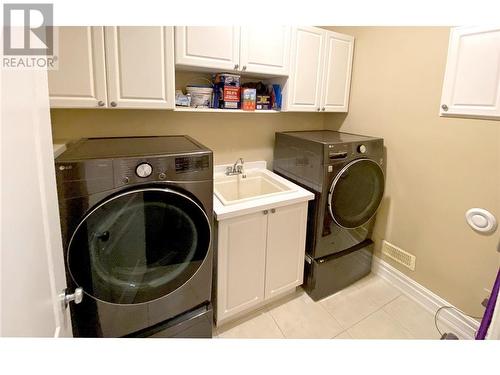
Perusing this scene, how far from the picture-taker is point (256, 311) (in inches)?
75.9

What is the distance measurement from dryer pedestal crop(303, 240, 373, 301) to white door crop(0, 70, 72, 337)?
1629mm

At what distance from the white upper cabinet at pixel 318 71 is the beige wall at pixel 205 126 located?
0.32m

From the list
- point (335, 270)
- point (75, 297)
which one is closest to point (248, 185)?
point (335, 270)

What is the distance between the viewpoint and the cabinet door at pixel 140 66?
1.39 meters

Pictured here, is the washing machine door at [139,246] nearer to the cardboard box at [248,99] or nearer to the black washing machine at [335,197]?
the black washing machine at [335,197]

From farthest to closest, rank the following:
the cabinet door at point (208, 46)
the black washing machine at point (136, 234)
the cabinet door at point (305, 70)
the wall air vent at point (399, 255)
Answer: the wall air vent at point (399, 255) → the cabinet door at point (305, 70) → the cabinet door at point (208, 46) → the black washing machine at point (136, 234)

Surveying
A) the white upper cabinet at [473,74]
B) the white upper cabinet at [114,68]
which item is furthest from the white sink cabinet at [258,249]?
the white upper cabinet at [473,74]

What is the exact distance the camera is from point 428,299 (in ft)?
6.45

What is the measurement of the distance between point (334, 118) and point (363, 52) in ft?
1.96

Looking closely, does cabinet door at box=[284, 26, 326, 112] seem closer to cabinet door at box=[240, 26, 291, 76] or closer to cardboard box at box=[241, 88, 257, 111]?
cabinet door at box=[240, 26, 291, 76]

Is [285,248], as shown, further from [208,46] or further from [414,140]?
[208,46]

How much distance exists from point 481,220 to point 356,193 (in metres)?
0.73

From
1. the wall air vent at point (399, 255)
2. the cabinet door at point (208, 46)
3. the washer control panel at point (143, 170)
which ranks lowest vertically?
the wall air vent at point (399, 255)

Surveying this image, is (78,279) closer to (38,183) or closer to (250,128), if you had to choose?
(38,183)
